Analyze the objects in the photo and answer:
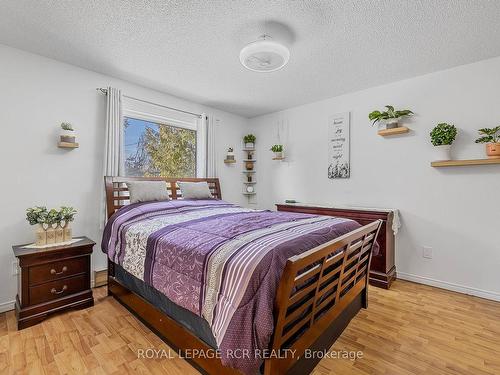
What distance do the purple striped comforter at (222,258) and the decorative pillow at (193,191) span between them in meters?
0.74

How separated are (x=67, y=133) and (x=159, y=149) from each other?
124 cm

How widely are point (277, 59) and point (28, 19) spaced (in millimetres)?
2027

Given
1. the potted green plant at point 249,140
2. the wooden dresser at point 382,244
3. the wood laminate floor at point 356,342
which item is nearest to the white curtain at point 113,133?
the wood laminate floor at point 356,342

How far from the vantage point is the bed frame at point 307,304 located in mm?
1199

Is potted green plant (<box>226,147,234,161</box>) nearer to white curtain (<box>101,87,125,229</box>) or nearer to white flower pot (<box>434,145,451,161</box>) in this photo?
white curtain (<box>101,87,125,229</box>)

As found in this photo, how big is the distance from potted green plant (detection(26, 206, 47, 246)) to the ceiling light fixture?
2.29m

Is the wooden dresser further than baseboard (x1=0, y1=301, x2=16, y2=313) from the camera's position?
Yes

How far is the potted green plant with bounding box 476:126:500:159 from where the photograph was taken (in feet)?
8.10

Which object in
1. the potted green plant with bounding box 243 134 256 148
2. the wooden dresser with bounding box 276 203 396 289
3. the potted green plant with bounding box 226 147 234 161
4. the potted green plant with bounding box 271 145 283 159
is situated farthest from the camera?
the potted green plant with bounding box 243 134 256 148

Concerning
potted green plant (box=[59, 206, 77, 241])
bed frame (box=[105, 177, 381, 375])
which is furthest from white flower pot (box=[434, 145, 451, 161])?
potted green plant (box=[59, 206, 77, 241])

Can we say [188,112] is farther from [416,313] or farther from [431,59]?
[416,313]

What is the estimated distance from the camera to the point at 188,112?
391cm

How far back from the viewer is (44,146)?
8.49 ft

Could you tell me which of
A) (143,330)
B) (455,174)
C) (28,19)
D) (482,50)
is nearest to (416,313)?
(455,174)
